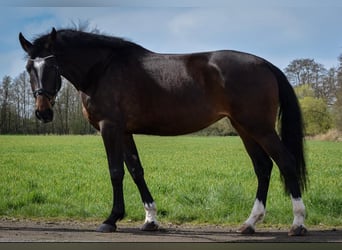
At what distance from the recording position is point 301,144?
168 inches

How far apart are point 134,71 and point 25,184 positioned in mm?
1770

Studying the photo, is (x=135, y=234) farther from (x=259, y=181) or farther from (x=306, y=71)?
(x=306, y=71)

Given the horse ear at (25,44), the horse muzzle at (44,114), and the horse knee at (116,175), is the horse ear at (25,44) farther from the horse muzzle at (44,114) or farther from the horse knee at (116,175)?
the horse knee at (116,175)

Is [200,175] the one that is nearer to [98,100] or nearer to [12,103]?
[98,100]

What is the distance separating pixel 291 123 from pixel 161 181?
1569mm

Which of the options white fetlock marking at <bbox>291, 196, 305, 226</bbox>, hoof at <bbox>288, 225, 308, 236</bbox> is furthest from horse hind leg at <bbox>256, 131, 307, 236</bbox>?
hoof at <bbox>288, 225, 308, 236</bbox>

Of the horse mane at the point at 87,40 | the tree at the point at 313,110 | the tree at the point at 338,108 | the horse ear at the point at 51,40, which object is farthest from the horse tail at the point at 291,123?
the horse ear at the point at 51,40

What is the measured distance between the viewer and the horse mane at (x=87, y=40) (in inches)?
173

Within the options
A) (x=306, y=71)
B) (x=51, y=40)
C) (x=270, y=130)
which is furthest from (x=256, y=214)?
(x=51, y=40)

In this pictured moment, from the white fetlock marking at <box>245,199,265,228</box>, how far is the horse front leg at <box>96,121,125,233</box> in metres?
1.23

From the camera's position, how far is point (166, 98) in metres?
4.30

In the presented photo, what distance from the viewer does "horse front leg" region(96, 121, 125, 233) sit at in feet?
14.0

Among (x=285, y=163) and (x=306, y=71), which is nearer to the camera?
(x=285, y=163)

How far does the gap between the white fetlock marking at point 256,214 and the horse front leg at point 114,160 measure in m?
1.23
